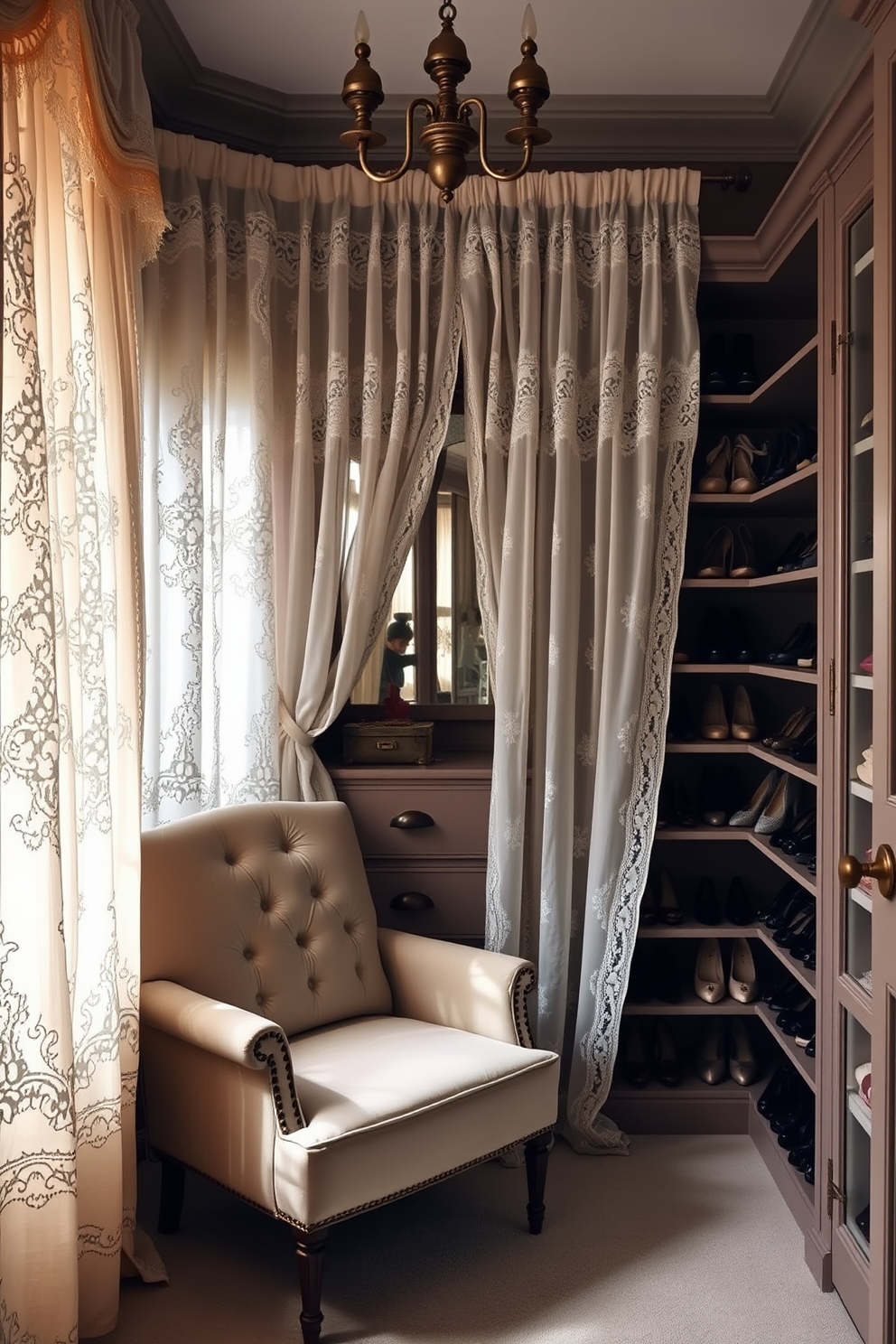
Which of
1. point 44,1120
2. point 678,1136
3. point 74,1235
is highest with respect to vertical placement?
point 44,1120

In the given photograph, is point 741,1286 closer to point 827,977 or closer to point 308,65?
point 827,977

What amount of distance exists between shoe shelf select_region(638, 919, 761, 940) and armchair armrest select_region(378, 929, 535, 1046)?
536mm

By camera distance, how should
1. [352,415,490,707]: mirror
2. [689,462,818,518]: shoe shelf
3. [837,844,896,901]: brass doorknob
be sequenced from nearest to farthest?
1. [837,844,896,901]: brass doorknob
2. [689,462,818,518]: shoe shelf
3. [352,415,490,707]: mirror

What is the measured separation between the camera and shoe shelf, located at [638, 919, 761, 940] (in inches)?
124

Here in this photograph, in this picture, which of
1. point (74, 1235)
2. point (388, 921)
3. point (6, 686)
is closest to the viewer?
point (6, 686)

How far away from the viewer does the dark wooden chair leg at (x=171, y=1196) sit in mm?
2555

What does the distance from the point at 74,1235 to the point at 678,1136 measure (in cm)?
174

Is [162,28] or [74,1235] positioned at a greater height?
[162,28]

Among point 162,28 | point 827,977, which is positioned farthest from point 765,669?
point 162,28

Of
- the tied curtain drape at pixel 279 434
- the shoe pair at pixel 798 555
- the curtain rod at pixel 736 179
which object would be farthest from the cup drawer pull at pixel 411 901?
the curtain rod at pixel 736 179

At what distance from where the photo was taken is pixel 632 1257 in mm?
2482

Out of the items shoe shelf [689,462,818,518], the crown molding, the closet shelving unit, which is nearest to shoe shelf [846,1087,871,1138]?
the closet shelving unit

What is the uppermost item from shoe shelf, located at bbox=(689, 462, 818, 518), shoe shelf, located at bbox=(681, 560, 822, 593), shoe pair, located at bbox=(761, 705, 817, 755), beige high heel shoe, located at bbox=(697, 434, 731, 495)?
beige high heel shoe, located at bbox=(697, 434, 731, 495)

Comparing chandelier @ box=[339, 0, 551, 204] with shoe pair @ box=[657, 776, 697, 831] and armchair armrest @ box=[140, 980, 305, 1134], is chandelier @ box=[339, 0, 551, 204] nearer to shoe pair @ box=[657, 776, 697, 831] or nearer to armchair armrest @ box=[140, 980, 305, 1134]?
armchair armrest @ box=[140, 980, 305, 1134]
